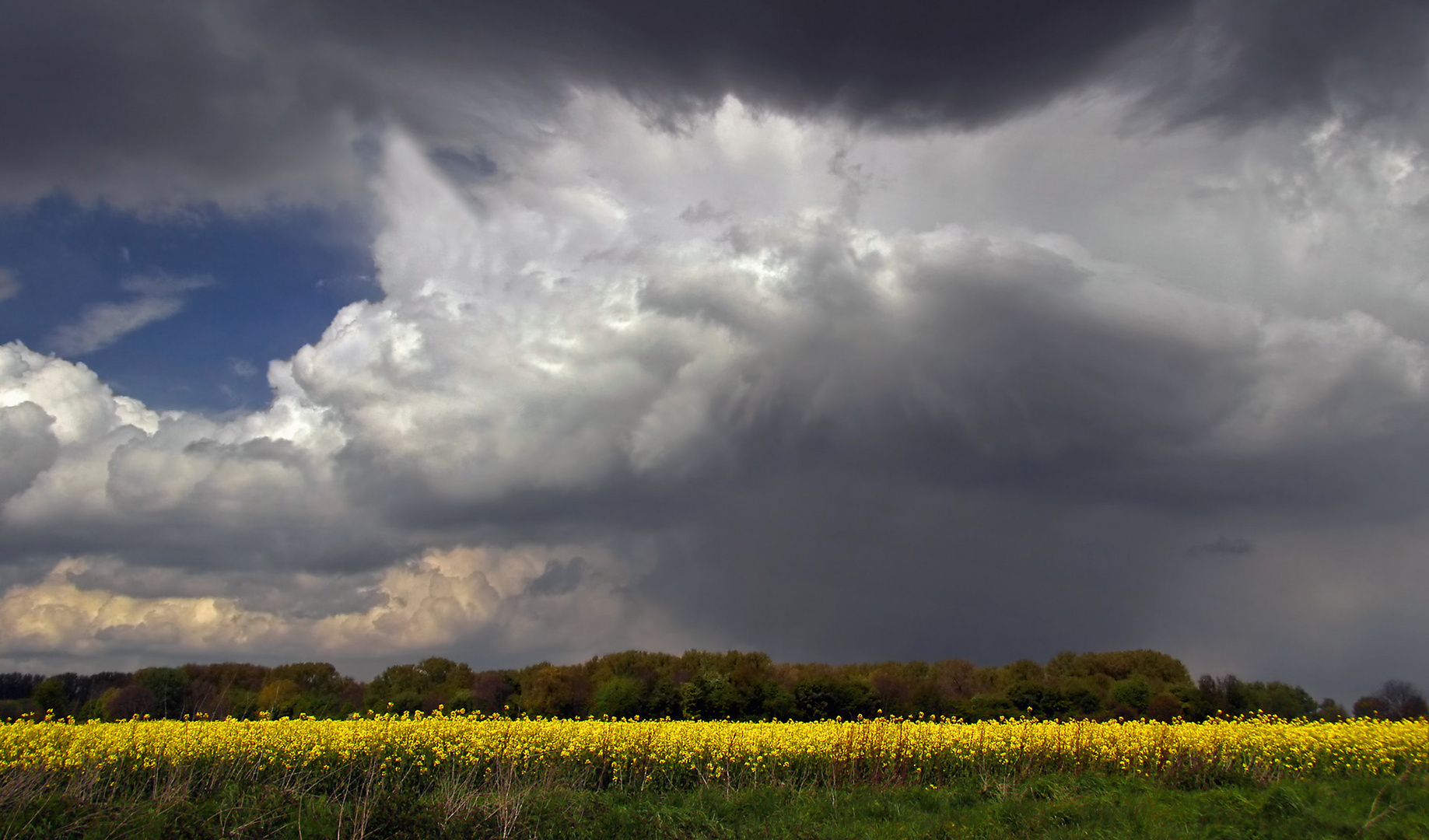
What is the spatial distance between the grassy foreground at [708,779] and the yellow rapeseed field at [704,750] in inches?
3.1

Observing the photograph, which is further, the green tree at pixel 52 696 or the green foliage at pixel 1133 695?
the green foliage at pixel 1133 695

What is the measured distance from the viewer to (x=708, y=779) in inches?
975

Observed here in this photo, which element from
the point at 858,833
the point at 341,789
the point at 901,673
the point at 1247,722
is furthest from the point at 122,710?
the point at 901,673

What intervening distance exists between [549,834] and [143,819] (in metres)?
6.58

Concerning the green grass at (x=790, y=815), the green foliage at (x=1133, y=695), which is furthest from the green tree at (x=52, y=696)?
the green foliage at (x=1133, y=695)

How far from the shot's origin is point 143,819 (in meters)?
14.2

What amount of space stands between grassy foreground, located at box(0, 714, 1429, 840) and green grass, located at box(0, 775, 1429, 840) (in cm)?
6

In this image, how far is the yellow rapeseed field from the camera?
884 inches

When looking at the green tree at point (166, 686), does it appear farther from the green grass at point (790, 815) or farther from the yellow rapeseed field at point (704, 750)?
the green grass at point (790, 815)

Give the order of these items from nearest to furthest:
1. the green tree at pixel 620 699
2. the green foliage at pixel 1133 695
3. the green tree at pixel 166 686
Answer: the green foliage at pixel 1133 695 < the green tree at pixel 620 699 < the green tree at pixel 166 686

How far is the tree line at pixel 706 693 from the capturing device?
201 ft

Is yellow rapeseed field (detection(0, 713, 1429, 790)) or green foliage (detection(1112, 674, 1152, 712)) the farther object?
green foliage (detection(1112, 674, 1152, 712))

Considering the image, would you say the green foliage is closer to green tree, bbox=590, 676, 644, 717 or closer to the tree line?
the tree line

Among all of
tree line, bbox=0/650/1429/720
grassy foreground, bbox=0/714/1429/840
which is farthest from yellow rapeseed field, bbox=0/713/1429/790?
tree line, bbox=0/650/1429/720
